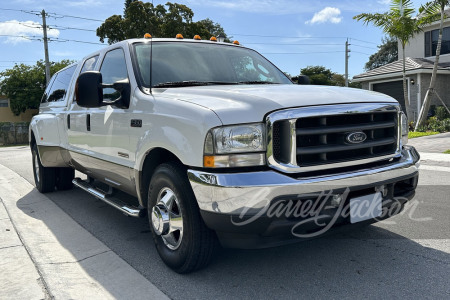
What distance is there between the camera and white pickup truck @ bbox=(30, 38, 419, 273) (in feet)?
8.78

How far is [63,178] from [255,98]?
15.5 feet

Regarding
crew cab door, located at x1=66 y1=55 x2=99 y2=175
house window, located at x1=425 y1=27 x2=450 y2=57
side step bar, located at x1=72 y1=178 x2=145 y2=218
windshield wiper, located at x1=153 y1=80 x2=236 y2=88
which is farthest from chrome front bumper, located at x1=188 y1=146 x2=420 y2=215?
house window, located at x1=425 y1=27 x2=450 y2=57

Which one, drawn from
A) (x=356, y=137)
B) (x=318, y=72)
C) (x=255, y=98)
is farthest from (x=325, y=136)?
(x=318, y=72)

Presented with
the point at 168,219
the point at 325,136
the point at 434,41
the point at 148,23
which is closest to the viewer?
the point at 325,136

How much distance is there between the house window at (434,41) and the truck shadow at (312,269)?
67.6 ft

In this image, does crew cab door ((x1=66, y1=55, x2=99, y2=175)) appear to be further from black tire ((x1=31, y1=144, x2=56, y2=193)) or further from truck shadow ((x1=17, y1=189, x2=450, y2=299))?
black tire ((x1=31, y1=144, x2=56, y2=193))

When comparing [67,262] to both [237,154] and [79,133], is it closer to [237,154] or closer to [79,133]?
[79,133]

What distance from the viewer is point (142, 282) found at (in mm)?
3107

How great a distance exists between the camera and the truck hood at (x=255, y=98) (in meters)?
2.74

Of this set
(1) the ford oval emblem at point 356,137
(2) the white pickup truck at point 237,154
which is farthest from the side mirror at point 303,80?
(1) the ford oval emblem at point 356,137

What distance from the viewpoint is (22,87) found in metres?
44.5

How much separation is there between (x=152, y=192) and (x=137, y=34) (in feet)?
104

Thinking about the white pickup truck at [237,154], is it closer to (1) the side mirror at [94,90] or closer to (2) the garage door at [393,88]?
(1) the side mirror at [94,90]

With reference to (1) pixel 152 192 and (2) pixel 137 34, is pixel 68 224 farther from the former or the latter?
(2) pixel 137 34
